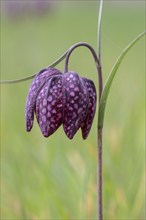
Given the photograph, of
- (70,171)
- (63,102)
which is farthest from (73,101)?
(70,171)

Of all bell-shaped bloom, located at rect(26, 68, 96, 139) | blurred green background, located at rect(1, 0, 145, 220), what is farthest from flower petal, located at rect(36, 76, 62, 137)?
blurred green background, located at rect(1, 0, 145, 220)

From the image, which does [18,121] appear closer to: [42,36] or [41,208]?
[41,208]

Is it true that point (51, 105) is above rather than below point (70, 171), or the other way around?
above

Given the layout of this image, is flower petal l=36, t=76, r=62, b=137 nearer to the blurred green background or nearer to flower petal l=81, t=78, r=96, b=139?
flower petal l=81, t=78, r=96, b=139

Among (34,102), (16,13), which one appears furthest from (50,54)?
(34,102)

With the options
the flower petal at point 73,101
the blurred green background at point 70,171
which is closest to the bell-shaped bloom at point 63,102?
the flower petal at point 73,101

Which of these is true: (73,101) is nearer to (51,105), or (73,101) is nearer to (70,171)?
(51,105)

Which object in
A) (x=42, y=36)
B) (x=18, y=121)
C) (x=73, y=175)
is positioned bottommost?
(x=42, y=36)
